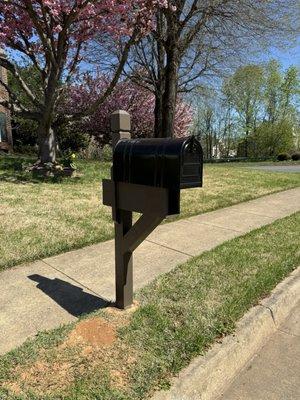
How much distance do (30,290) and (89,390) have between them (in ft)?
5.23

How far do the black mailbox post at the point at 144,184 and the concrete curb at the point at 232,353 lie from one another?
0.91 metres

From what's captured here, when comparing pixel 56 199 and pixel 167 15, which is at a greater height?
pixel 167 15

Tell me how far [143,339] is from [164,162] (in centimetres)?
133

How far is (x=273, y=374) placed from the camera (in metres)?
2.75

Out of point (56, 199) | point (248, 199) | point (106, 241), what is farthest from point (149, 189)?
point (248, 199)

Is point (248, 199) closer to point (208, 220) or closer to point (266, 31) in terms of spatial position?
point (208, 220)

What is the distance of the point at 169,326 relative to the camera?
9.81 feet

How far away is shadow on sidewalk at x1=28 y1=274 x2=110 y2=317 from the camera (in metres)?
3.30

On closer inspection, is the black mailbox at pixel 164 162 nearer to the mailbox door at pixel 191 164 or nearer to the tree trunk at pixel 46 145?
the mailbox door at pixel 191 164

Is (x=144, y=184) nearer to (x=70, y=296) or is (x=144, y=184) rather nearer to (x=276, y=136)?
(x=70, y=296)

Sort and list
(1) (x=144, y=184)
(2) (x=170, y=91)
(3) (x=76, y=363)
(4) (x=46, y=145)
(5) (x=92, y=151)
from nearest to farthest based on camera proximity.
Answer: (3) (x=76, y=363) → (1) (x=144, y=184) → (4) (x=46, y=145) → (2) (x=170, y=91) → (5) (x=92, y=151)

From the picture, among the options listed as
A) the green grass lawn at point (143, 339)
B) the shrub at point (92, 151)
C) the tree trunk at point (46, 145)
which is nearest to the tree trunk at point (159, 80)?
the tree trunk at point (46, 145)

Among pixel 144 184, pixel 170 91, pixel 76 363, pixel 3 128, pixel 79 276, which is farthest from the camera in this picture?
pixel 3 128

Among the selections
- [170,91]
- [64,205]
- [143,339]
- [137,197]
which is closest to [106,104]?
[170,91]
